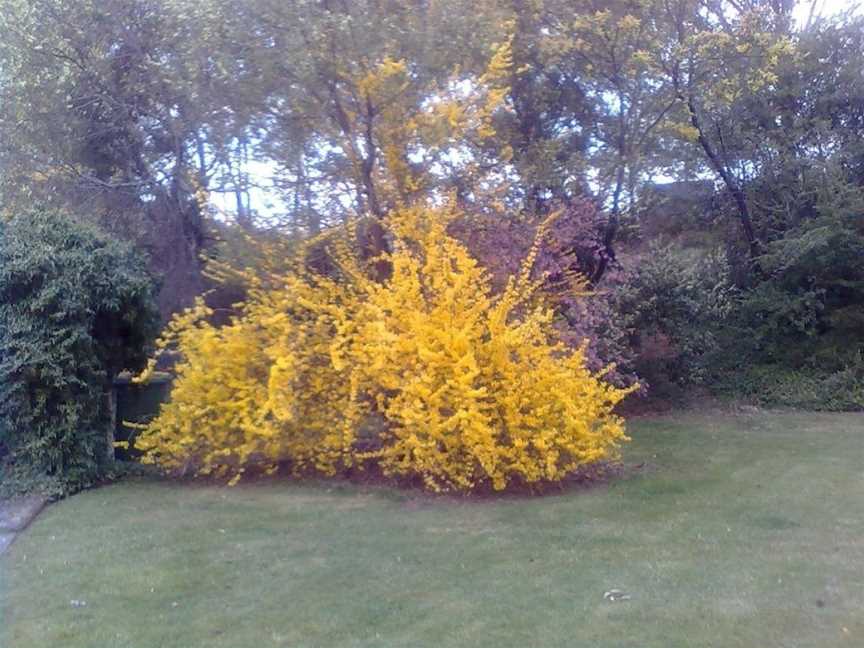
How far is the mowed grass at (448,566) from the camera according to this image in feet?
21.8

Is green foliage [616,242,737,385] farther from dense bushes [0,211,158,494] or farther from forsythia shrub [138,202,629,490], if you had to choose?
dense bushes [0,211,158,494]

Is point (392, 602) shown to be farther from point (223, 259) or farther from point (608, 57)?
point (608, 57)

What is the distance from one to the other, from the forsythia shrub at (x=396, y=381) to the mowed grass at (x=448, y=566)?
479 mm

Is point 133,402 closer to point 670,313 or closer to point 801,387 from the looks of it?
point 670,313

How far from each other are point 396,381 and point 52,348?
3851mm

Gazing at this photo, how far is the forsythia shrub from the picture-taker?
10594mm

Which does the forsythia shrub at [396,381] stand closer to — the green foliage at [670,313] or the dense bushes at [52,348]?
the dense bushes at [52,348]

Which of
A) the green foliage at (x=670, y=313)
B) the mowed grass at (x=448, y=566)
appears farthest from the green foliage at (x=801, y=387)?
the mowed grass at (x=448, y=566)

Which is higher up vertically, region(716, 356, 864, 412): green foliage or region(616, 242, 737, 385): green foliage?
region(616, 242, 737, 385): green foliage

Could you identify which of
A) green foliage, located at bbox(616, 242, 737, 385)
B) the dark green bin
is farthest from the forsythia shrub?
green foliage, located at bbox(616, 242, 737, 385)

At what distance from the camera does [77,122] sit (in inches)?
615

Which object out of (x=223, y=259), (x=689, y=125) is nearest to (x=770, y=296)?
(x=689, y=125)

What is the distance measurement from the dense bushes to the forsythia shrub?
81 cm

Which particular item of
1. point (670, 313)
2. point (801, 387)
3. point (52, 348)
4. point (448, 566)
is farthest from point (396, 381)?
point (801, 387)
